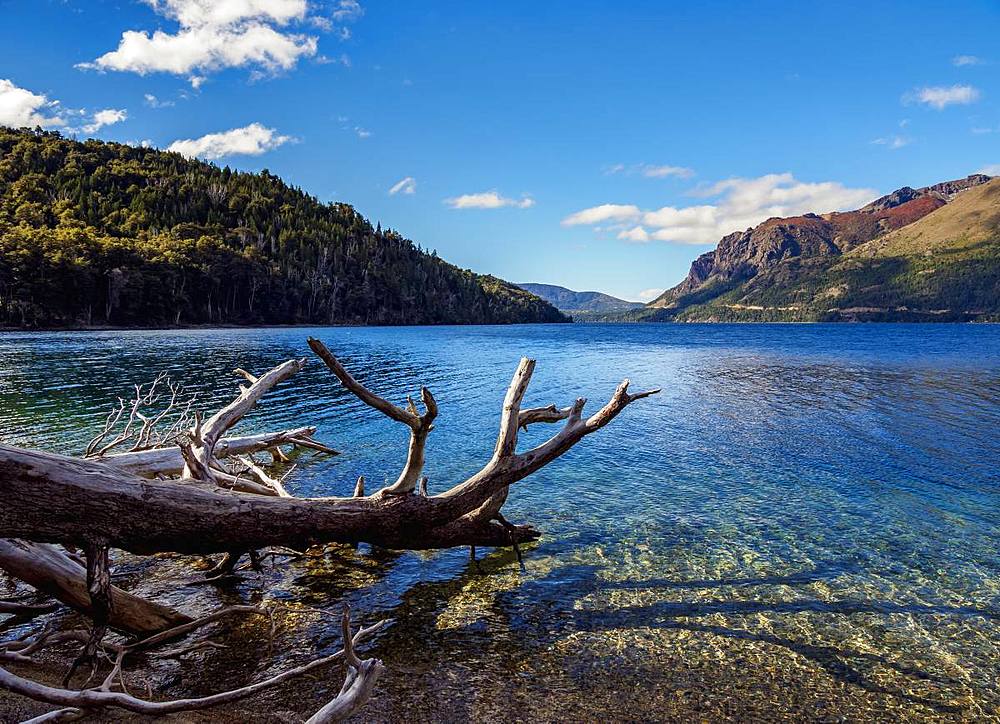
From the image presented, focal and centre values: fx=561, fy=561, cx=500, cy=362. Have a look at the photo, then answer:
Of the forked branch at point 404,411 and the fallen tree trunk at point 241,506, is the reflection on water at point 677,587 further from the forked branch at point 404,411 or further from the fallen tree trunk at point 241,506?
the forked branch at point 404,411

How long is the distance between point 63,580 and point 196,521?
2386mm

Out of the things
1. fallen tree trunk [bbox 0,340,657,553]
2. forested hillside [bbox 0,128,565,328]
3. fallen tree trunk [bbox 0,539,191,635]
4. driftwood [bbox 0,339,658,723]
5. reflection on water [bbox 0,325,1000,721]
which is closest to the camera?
driftwood [bbox 0,339,658,723]

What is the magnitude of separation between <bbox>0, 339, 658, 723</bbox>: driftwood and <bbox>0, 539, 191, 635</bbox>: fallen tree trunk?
0.01m

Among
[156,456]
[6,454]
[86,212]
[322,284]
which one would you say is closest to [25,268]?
[86,212]

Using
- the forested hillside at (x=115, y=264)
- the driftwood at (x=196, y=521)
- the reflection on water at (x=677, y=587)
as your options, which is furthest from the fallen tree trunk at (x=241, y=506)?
the forested hillside at (x=115, y=264)

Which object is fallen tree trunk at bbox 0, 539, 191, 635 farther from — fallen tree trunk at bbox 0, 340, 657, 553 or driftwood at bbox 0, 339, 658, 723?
fallen tree trunk at bbox 0, 340, 657, 553

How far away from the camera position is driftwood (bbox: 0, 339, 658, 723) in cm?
464

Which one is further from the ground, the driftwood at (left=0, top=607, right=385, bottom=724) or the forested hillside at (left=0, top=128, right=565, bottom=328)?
the forested hillside at (left=0, top=128, right=565, bottom=328)

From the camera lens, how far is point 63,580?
672 cm

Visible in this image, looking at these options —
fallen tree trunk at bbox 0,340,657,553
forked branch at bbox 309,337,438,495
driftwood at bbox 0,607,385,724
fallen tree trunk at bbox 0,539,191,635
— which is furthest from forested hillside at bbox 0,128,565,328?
driftwood at bbox 0,607,385,724

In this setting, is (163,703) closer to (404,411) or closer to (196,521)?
(196,521)

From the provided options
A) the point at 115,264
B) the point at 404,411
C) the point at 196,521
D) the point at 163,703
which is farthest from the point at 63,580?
the point at 115,264

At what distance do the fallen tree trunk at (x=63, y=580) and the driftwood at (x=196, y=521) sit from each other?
0.01 meters

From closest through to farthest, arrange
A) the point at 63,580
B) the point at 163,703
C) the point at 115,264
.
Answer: the point at 163,703
the point at 63,580
the point at 115,264
